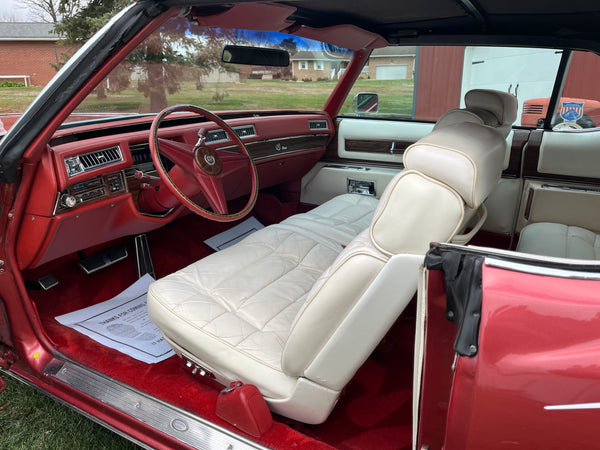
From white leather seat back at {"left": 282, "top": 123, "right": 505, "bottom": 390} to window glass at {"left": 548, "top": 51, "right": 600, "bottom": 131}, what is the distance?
1.43 m

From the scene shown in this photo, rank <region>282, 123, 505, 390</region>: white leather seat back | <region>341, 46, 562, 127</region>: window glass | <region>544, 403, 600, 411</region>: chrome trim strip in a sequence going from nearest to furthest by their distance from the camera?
<region>544, 403, 600, 411</region>: chrome trim strip, <region>282, 123, 505, 390</region>: white leather seat back, <region>341, 46, 562, 127</region>: window glass

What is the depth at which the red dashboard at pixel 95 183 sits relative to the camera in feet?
5.65

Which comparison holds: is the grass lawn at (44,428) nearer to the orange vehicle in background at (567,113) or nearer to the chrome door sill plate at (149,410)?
the chrome door sill plate at (149,410)

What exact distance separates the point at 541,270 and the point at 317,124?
2.34 metres

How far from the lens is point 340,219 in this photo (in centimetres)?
245

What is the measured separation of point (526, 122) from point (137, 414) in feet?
7.76

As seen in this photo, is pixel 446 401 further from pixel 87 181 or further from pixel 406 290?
pixel 87 181

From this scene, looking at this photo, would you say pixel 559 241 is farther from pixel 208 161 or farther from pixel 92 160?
pixel 92 160

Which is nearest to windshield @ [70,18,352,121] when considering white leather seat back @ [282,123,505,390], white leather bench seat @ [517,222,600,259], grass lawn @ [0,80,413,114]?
grass lawn @ [0,80,413,114]

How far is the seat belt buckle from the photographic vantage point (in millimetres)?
1309

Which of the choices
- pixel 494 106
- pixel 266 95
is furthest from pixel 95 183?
pixel 494 106

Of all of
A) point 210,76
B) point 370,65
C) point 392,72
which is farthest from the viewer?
point 370,65

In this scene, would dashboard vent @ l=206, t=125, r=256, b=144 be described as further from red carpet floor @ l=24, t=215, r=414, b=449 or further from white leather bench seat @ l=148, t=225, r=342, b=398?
red carpet floor @ l=24, t=215, r=414, b=449

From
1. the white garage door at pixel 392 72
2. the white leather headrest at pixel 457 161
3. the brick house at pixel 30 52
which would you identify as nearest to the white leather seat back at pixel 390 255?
the white leather headrest at pixel 457 161
